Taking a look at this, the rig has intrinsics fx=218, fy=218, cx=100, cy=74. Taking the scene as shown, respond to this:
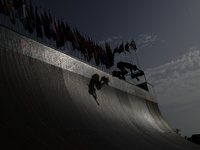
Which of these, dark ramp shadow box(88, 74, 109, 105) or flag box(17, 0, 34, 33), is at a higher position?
flag box(17, 0, 34, 33)

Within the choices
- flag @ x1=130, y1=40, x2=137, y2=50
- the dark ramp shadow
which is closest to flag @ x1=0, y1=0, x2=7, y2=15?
the dark ramp shadow

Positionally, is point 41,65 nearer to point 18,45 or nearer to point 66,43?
point 18,45

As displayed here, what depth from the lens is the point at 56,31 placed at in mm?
13719

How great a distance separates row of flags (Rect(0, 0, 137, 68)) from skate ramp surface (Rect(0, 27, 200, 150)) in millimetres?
3333

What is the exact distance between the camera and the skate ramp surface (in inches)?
177

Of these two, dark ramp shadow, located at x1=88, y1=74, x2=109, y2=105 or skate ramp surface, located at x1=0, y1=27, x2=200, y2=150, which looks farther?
dark ramp shadow, located at x1=88, y1=74, x2=109, y2=105

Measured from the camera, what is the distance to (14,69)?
610 cm

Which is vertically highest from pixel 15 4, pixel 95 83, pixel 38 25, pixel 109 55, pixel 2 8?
pixel 15 4

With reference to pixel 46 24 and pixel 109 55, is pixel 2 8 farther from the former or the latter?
pixel 109 55

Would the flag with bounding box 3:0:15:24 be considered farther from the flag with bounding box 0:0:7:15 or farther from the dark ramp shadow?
the dark ramp shadow

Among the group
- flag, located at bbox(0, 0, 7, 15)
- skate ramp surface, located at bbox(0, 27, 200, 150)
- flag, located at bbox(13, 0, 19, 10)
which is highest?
flag, located at bbox(13, 0, 19, 10)

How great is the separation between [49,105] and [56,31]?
27.2 ft

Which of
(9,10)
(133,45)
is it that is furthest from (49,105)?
(133,45)

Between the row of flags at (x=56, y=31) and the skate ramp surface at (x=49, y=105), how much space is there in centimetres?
333
